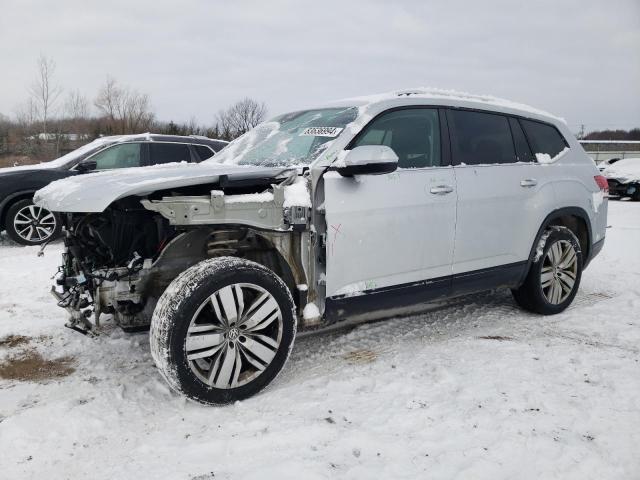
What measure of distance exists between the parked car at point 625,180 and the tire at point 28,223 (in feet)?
52.0

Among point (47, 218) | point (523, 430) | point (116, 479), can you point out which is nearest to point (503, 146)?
point (523, 430)

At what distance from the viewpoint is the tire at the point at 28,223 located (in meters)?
7.20

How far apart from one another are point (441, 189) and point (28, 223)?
21.1ft

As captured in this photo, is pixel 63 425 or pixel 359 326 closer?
pixel 63 425

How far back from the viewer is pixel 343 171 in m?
2.89

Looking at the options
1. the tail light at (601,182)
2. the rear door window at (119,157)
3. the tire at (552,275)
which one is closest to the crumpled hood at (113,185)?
the tire at (552,275)

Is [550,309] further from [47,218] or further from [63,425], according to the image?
[47,218]

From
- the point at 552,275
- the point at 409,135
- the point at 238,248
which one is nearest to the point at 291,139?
the point at 409,135

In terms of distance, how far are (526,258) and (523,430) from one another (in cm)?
184

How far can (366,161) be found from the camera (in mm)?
2812

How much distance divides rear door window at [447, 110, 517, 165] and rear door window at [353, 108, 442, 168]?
16 centimetres

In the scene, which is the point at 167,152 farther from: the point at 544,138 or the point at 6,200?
the point at 544,138

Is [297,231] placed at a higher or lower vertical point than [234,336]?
higher

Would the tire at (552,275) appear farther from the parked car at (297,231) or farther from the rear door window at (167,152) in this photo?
the rear door window at (167,152)
